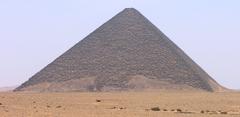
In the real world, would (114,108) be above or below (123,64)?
below

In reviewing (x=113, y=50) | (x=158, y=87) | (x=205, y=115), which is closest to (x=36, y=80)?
(x=113, y=50)

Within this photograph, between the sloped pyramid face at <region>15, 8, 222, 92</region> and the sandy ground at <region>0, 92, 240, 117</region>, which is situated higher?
the sloped pyramid face at <region>15, 8, 222, 92</region>

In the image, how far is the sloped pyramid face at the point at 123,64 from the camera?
274ft

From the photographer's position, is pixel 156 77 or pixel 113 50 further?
pixel 113 50

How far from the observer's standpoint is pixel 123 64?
87688mm

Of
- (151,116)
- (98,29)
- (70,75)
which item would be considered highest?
(98,29)

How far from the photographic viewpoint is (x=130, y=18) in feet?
314

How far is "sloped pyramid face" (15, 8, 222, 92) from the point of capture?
83438 mm

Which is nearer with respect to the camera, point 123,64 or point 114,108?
point 114,108

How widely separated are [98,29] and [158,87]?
16983 mm

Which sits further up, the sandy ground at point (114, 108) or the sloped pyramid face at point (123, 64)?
the sloped pyramid face at point (123, 64)

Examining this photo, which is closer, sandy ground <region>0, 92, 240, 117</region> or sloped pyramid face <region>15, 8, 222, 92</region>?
sandy ground <region>0, 92, 240, 117</region>

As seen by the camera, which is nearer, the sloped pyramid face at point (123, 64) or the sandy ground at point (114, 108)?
the sandy ground at point (114, 108)

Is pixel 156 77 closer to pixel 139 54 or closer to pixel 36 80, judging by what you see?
pixel 139 54
